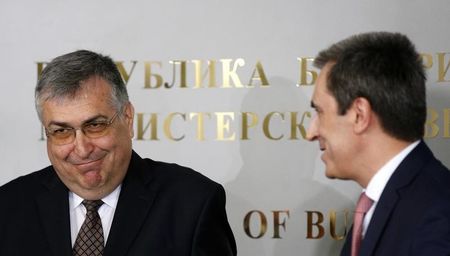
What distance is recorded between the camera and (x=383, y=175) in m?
1.55

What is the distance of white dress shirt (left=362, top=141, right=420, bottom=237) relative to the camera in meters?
1.53

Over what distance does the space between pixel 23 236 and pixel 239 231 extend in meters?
0.97

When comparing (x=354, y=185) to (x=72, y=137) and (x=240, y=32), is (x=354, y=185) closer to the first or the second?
(x=240, y=32)

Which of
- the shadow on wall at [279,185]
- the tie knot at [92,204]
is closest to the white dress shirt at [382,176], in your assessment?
the tie knot at [92,204]

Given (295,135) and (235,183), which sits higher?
(295,135)

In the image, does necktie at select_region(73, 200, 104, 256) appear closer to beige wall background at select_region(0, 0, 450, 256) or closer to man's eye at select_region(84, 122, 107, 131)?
→ man's eye at select_region(84, 122, 107, 131)

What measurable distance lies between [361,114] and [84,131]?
Result: 803 millimetres

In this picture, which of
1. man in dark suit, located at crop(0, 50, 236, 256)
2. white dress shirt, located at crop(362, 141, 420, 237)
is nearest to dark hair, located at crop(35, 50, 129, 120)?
man in dark suit, located at crop(0, 50, 236, 256)

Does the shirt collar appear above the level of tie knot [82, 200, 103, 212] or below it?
above

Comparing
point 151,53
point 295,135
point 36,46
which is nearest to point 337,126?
point 295,135

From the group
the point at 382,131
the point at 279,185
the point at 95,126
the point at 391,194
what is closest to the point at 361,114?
the point at 382,131

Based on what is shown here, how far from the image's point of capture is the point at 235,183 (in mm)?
2771

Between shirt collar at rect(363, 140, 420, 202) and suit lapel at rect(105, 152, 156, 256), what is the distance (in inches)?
29.1

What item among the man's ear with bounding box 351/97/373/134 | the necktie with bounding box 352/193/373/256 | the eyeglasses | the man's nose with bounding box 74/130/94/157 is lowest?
the necktie with bounding box 352/193/373/256
